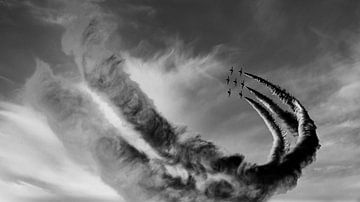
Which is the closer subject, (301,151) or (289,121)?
(301,151)

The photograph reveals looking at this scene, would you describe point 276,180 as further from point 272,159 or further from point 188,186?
point 188,186

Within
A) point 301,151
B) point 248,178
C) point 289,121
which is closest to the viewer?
point 248,178

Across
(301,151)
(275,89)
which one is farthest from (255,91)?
(301,151)

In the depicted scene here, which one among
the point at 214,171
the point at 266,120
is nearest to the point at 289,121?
the point at 266,120

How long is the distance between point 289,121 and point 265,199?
24441 millimetres

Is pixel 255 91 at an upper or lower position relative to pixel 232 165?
upper

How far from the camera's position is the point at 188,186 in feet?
271

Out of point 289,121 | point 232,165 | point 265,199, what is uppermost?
point 289,121

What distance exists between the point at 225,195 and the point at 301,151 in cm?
1894

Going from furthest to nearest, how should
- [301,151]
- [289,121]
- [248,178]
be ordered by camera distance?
[289,121] → [301,151] → [248,178]

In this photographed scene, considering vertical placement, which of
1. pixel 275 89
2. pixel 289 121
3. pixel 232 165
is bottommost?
pixel 232 165

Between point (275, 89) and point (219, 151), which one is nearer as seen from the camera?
point (219, 151)

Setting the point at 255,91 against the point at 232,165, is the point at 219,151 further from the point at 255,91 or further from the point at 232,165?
the point at 255,91

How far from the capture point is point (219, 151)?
80.9 meters
